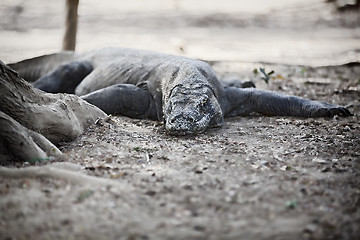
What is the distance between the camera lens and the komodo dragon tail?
7.31 m

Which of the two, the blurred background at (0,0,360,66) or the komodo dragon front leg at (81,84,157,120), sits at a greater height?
the blurred background at (0,0,360,66)

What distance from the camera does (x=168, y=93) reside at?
486 cm

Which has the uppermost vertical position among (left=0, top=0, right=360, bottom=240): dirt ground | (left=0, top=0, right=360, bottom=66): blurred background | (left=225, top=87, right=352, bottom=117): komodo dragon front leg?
(left=0, top=0, right=360, bottom=66): blurred background

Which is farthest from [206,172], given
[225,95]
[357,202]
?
[225,95]

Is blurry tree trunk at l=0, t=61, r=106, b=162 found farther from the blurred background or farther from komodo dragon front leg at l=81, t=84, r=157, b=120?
the blurred background

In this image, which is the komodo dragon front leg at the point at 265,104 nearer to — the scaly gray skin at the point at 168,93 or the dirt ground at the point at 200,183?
the scaly gray skin at the point at 168,93

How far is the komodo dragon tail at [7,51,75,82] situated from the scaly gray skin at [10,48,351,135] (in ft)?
3.04

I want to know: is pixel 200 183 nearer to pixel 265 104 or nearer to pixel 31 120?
pixel 31 120

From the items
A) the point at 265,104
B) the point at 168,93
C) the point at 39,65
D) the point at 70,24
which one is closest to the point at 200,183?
the point at 168,93

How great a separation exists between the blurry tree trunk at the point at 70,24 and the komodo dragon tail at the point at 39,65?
79 centimetres

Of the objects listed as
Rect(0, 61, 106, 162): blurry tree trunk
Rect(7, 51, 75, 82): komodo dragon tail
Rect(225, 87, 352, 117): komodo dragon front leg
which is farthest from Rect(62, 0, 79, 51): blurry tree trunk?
Rect(0, 61, 106, 162): blurry tree trunk

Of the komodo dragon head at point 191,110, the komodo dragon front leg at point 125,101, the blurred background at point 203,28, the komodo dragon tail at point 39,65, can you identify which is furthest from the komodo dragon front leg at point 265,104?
the blurred background at point 203,28

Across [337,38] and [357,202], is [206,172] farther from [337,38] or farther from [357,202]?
[337,38]

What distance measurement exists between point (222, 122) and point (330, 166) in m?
1.70
